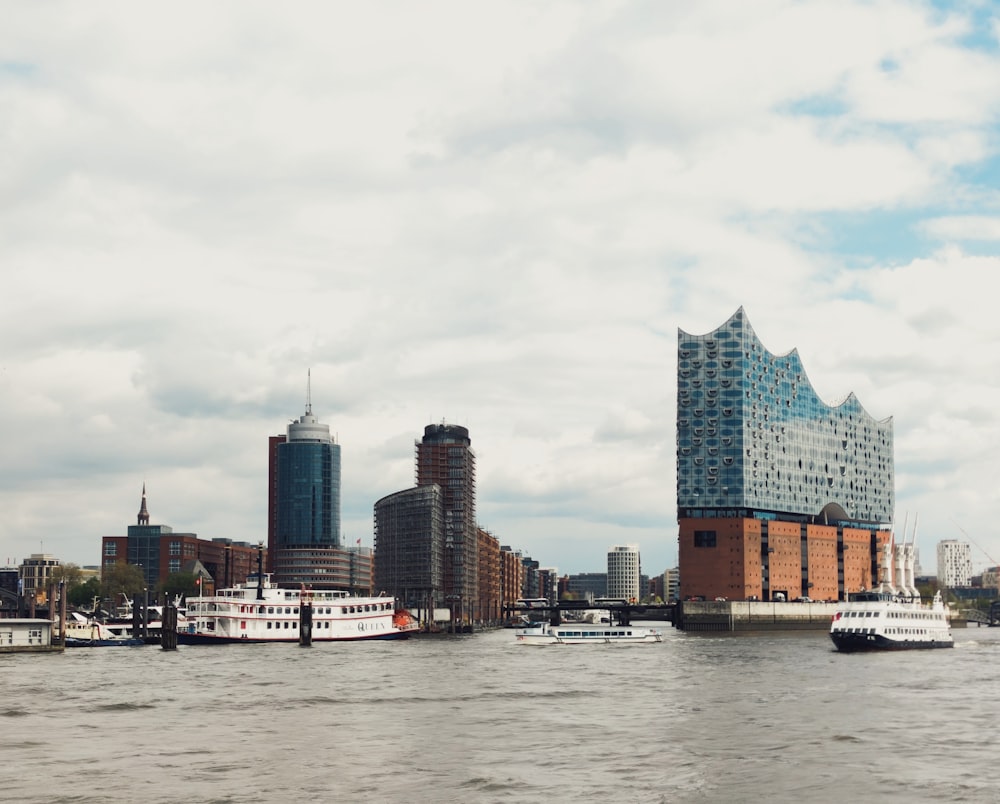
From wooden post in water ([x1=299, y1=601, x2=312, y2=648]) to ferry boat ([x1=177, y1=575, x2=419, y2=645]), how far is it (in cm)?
181

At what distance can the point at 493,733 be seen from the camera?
65938 mm

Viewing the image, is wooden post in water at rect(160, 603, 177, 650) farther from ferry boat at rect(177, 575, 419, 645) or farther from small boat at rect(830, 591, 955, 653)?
small boat at rect(830, 591, 955, 653)

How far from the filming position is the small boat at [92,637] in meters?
158

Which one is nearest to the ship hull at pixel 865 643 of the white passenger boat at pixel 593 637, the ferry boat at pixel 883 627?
the ferry boat at pixel 883 627

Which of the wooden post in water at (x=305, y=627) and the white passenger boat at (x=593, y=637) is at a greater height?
the wooden post in water at (x=305, y=627)

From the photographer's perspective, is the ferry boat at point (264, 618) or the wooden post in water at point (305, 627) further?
the ferry boat at point (264, 618)

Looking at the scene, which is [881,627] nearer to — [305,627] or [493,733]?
[305,627]

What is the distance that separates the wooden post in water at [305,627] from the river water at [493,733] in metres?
38.1

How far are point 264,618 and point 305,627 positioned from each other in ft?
27.4

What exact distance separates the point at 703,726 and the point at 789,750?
10540 millimetres

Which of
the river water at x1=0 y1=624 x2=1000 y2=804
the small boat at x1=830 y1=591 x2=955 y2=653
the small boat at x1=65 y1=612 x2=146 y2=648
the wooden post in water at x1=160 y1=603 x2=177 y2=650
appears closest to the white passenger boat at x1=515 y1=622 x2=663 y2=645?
the small boat at x1=830 y1=591 x2=955 y2=653

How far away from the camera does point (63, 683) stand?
97.1m

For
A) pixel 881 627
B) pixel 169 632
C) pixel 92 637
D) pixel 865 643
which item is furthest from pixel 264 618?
pixel 881 627

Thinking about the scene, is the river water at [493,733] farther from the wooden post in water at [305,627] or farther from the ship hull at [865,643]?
the wooden post in water at [305,627]
